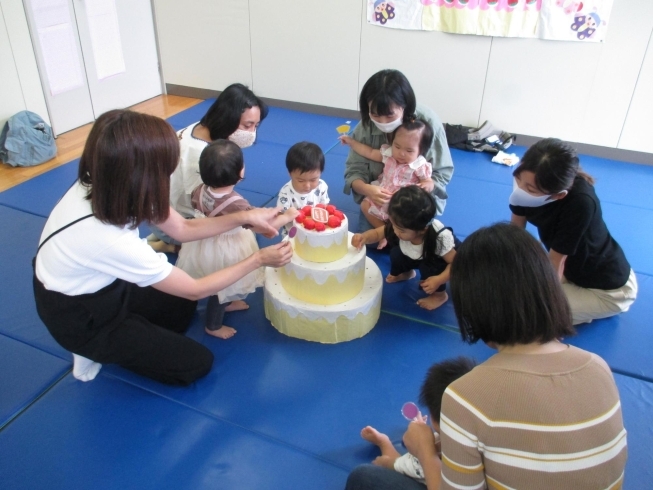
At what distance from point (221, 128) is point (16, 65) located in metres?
2.57

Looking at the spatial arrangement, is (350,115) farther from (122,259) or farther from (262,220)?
(122,259)

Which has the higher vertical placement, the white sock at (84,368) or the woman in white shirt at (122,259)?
the woman in white shirt at (122,259)

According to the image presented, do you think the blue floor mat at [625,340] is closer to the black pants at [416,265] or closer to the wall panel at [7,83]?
the black pants at [416,265]

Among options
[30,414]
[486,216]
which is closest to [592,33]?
[486,216]

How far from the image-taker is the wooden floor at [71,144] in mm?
3953

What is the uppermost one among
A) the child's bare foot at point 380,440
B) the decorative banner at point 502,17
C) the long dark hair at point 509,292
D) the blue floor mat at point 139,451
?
the decorative banner at point 502,17

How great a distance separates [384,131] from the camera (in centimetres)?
295

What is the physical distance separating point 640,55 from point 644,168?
916 millimetres

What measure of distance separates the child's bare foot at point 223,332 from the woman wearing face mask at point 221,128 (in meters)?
0.78

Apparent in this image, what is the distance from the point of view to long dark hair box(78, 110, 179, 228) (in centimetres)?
169

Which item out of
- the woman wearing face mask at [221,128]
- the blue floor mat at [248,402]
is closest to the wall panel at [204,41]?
the woman wearing face mask at [221,128]

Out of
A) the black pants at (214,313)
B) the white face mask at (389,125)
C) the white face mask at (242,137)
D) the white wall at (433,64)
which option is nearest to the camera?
the black pants at (214,313)

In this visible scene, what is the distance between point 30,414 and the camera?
2.04m

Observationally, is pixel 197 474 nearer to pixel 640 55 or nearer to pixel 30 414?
pixel 30 414
